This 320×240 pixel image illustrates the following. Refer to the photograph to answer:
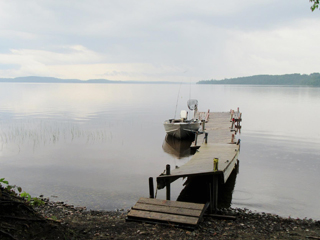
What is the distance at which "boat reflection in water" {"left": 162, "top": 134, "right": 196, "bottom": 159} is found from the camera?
877 inches

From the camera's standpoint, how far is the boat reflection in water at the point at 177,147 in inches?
877

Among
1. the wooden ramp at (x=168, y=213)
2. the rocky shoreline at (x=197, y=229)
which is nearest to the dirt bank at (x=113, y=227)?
the rocky shoreline at (x=197, y=229)

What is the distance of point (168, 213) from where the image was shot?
8.44 meters

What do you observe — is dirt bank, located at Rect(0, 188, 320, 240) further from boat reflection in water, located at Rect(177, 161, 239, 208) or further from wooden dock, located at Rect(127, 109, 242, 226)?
boat reflection in water, located at Rect(177, 161, 239, 208)

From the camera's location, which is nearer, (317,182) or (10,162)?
(317,182)

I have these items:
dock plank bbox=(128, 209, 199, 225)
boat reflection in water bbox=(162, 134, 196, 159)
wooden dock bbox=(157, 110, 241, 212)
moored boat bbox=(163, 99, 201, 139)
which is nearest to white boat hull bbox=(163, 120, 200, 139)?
moored boat bbox=(163, 99, 201, 139)

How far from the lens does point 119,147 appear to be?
23.8m

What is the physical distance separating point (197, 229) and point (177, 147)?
16.8m

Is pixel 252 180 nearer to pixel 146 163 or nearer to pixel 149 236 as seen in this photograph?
pixel 146 163

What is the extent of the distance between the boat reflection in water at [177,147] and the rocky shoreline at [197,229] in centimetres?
1212

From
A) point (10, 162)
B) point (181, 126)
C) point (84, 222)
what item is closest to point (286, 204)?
point (84, 222)

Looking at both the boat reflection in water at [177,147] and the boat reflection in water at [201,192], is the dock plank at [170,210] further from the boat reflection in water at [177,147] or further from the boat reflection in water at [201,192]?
the boat reflection in water at [177,147]

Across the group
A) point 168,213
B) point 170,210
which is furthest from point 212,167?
point 168,213

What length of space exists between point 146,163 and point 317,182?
975cm
